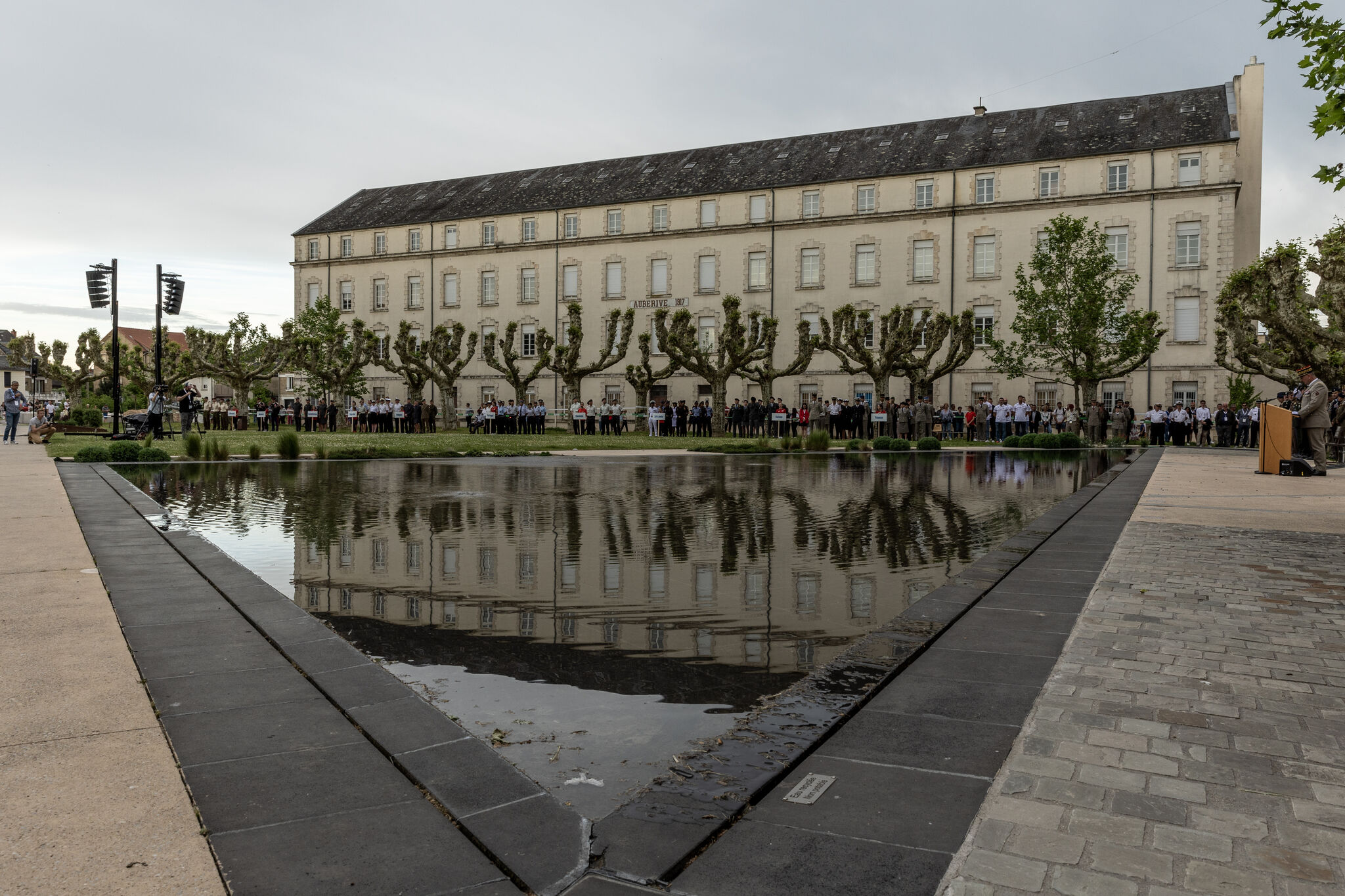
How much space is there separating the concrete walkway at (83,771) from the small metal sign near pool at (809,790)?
1444 millimetres

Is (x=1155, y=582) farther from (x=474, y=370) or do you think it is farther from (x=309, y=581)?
(x=474, y=370)

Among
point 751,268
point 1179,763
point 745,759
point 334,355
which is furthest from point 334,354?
point 1179,763

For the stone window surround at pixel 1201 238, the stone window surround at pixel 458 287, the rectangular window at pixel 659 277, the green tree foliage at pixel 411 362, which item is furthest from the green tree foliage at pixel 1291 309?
the stone window surround at pixel 458 287

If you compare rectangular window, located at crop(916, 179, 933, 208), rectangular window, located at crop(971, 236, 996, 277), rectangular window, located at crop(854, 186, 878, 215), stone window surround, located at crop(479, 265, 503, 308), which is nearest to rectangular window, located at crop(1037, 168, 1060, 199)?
rectangular window, located at crop(971, 236, 996, 277)

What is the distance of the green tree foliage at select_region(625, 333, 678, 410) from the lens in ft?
148

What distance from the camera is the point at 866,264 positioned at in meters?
48.6

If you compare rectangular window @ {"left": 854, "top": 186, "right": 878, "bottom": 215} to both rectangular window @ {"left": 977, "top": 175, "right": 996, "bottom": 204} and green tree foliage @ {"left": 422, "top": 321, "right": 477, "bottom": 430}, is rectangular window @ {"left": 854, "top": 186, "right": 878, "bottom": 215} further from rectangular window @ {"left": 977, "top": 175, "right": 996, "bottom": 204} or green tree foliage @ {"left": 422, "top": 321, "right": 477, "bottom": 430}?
green tree foliage @ {"left": 422, "top": 321, "right": 477, "bottom": 430}

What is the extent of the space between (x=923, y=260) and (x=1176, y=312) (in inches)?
468

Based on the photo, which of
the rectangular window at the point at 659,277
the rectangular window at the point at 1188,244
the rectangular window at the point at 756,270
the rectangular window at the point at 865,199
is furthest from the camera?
the rectangular window at the point at 659,277

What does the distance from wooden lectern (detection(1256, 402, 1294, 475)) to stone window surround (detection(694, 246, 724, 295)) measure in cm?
Answer: 3713

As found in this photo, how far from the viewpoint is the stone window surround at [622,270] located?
54.4 m

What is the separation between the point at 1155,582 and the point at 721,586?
2695 mm

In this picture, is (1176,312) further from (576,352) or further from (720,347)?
(576,352)

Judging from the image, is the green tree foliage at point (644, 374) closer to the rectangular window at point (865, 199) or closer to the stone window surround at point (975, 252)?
the rectangular window at point (865, 199)
